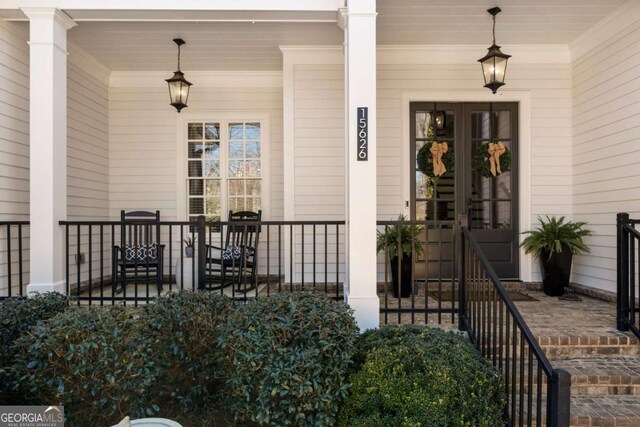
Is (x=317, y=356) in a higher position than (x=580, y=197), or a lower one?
lower

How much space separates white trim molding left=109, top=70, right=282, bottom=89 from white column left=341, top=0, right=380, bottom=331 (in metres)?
2.90

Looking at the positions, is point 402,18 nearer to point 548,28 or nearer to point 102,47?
point 548,28

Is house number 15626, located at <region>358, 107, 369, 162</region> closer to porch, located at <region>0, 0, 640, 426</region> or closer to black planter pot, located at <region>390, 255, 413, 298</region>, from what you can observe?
porch, located at <region>0, 0, 640, 426</region>

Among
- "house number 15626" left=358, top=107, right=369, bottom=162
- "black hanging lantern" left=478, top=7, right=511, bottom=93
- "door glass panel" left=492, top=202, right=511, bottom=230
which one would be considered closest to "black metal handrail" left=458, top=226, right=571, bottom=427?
"house number 15626" left=358, top=107, right=369, bottom=162

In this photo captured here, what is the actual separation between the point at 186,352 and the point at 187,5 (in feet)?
9.98

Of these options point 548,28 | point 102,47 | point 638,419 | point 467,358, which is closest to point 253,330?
point 467,358

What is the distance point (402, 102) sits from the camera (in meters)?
5.37

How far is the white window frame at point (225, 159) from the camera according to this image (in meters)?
6.06

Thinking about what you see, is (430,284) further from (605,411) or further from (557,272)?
(605,411)

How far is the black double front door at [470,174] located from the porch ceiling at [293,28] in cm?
94

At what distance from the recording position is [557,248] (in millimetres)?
4738

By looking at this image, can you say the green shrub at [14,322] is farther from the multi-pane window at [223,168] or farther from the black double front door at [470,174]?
the black double front door at [470,174]

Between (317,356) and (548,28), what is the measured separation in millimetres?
4739

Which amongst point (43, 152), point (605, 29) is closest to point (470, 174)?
point (605, 29)
